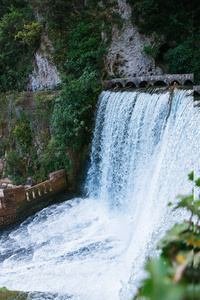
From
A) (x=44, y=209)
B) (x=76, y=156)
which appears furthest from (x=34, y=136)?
(x=44, y=209)

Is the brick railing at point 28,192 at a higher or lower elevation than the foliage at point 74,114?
lower

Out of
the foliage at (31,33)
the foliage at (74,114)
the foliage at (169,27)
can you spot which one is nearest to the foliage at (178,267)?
the foliage at (74,114)

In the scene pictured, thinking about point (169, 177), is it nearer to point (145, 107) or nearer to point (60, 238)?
point (145, 107)

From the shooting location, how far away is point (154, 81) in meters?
7.10

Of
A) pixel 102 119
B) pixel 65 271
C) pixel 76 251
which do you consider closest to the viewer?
pixel 65 271

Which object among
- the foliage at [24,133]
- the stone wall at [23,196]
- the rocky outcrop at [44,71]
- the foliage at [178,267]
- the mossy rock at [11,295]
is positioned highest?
the rocky outcrop at [44,71]

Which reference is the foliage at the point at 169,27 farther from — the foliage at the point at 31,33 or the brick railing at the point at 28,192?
the brick railing at the point at 28,192

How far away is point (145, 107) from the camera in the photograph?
21.0 feet

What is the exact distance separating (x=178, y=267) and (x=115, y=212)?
667cm

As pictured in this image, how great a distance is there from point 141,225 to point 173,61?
6.78m

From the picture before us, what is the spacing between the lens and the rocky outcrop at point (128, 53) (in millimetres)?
10211

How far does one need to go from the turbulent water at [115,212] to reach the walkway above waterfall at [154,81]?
65 cm

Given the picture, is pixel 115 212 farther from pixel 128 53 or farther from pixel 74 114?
pixel 128 53

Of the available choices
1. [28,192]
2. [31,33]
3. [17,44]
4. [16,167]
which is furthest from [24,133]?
[17,44]
